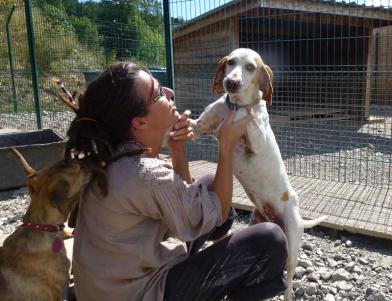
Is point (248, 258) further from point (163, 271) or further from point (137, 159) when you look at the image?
point (137, 159)

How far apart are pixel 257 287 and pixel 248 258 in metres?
0.15

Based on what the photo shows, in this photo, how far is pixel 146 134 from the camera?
5.58 feet

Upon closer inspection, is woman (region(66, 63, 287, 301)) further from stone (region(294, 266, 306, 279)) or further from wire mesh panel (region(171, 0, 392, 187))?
wire mesh panel (region(171, 0, 392, 187))

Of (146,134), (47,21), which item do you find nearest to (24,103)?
(47,21)

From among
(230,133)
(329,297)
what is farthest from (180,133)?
(329,297)

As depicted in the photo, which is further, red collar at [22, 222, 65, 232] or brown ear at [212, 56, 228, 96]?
brown ear at [212, 56, 228, 96]

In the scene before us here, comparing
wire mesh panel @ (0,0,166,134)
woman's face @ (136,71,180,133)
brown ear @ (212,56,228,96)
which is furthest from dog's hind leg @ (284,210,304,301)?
wire mesh panel @ (0,0,166,134)

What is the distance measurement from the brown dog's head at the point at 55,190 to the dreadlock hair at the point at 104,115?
0.23 meters

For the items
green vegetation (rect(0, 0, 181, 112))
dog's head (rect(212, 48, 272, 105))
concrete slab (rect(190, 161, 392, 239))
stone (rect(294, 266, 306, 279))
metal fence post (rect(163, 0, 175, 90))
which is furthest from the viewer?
green vegetation (rect(0, 0, 181, 112))

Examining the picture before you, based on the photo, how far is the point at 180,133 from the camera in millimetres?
1985

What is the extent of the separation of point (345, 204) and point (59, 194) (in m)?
2.84

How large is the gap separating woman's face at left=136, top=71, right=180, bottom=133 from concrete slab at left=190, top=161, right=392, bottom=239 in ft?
7.38

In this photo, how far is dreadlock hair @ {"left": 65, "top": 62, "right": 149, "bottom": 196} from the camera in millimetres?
1569

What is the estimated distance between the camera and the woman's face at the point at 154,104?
1624 mm
